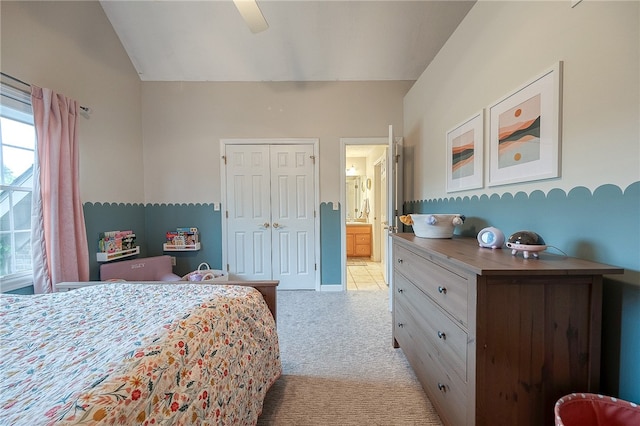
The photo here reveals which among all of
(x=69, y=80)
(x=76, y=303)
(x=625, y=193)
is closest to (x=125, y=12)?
(x=69, y=80)

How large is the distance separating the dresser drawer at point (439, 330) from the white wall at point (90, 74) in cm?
317

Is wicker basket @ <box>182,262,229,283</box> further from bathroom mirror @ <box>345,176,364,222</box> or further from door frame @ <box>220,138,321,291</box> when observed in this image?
bathroom mirror @ <box>345,176,364,222</box>

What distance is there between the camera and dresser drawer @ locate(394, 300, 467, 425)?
981 mm

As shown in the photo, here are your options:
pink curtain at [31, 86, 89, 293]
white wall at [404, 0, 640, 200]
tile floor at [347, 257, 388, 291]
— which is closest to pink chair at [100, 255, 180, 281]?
pink curtain at [31, 86, 89, 293]

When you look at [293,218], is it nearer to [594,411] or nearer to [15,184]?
[15,184]

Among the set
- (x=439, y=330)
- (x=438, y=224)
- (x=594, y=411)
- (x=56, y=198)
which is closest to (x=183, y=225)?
(x=56, y=198)

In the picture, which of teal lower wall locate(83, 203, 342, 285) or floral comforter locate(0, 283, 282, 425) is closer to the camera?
floral comforter locate(0, 283, 282, 425)

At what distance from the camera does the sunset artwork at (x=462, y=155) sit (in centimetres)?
A: 168

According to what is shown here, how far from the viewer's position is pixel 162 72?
10.1 ft

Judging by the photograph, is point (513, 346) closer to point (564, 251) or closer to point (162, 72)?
point (564, 251)

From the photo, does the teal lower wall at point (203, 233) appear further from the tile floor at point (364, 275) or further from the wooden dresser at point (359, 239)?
the wooden dresser at point (359, 239)

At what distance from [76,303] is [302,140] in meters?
2.67

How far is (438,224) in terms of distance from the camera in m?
1.54

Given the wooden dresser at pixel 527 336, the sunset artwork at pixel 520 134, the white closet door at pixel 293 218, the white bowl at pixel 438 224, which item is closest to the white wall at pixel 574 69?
the sunset artwork at pixel 520 134
